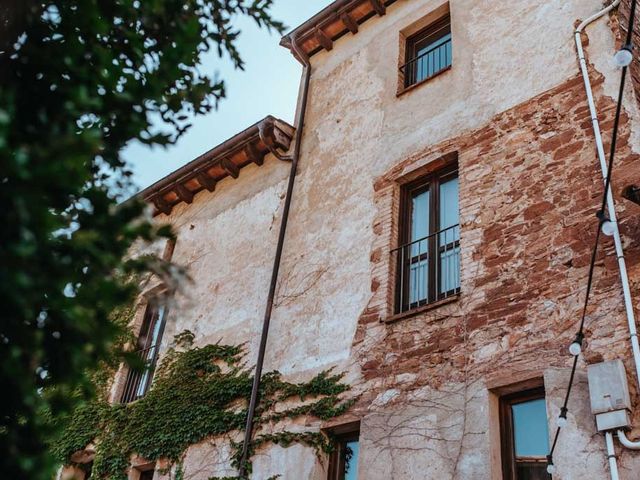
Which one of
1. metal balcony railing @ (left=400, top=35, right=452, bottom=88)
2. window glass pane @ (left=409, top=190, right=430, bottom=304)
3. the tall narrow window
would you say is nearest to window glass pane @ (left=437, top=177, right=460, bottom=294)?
window glass pane @ (left=409, top=190, right=430, bottom=304)

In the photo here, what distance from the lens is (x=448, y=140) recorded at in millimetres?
8664

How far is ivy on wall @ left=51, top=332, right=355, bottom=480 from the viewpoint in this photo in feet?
26.6

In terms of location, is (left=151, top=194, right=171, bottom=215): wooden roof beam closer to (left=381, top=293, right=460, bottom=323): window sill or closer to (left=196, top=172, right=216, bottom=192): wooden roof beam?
(left=196, top=172, right=216, bottom=192): wooden roof beam

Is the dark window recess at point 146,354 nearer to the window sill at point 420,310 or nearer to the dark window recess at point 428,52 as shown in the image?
the window sill at point 420,310

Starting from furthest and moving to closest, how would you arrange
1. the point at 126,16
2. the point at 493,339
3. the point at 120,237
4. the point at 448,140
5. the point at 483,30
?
the point at 483,30 < the point at 448,140 < the point at 493,339 < the point at 126,16 < the point at 120,237

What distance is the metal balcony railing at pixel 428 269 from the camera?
789cm

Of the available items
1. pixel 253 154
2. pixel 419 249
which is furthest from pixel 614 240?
pixel 253 154

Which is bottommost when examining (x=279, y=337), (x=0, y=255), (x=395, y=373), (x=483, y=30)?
(x=0, y=255)

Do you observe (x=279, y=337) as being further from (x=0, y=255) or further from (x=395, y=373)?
(x=0, y=255)

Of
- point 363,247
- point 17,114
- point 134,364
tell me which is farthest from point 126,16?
point 363,247

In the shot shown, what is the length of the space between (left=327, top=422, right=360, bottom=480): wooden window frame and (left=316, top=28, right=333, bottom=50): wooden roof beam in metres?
6.41

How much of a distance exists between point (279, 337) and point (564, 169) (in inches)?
154

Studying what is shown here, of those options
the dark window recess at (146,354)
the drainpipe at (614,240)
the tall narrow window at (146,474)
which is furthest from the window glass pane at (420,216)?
the tall narrow window at (146,474)

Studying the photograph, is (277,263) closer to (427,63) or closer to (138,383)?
(138,383)
